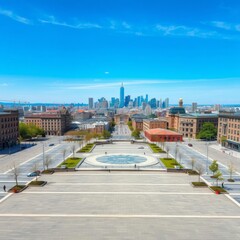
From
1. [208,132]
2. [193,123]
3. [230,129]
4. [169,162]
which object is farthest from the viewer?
[193,123]

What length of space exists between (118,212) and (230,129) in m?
87.4

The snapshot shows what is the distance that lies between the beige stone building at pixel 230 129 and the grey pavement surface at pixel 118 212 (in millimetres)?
59328

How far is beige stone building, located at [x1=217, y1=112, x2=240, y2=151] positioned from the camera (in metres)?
100

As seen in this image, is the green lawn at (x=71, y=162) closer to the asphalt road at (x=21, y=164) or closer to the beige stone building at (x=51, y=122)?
the asphalt road at (x=21, y=164)

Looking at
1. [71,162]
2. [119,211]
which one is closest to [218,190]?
[119,211]

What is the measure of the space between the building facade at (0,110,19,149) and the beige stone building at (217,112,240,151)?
9253 centimetres

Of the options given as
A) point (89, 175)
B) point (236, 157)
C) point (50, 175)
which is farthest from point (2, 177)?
point (236, 157)

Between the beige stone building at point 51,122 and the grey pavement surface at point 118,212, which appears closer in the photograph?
the grey pavement surface at point 118,212

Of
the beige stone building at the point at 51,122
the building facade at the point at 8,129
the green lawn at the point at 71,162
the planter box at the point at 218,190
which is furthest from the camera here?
the beige stone building at the point at 51,122

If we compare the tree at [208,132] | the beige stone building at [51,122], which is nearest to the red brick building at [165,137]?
the tree at [208,132]

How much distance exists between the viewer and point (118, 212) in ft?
114

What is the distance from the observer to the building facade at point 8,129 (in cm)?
9754

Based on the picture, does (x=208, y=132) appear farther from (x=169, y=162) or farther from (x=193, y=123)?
(x=169, y=162)
